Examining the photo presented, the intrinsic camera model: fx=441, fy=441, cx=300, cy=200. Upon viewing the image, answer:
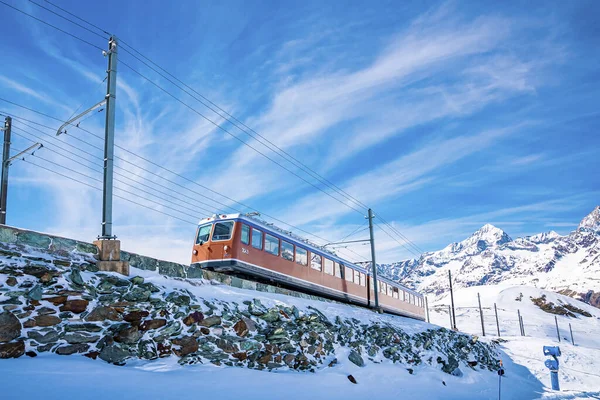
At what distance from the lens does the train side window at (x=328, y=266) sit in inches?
918

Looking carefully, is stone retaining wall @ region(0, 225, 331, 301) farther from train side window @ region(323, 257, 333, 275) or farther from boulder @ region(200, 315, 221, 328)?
train side window @ region(323, 257, 333, 275)

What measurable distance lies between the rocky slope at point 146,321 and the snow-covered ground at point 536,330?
60.7 ft

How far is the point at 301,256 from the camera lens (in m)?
21.0

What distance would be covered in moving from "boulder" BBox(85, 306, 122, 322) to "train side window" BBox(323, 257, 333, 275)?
49.5 ft

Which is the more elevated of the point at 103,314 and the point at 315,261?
the point at 315,261

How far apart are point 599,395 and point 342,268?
49.3 ft

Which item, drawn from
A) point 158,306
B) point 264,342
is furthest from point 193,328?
point 264,342

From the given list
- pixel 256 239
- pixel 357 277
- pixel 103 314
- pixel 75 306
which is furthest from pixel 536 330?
pixel 75 306

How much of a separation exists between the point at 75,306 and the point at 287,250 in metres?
12.0

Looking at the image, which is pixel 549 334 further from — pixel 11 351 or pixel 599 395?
pixel 11 351

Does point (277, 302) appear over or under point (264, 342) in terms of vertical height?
over

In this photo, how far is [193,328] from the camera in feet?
33.5

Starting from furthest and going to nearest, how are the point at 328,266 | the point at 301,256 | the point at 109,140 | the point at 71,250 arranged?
the point at 328,266, the point at 301,256, the point at 109,140, the point at 71,250

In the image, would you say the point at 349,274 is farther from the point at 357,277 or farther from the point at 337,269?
the point at 337,269
